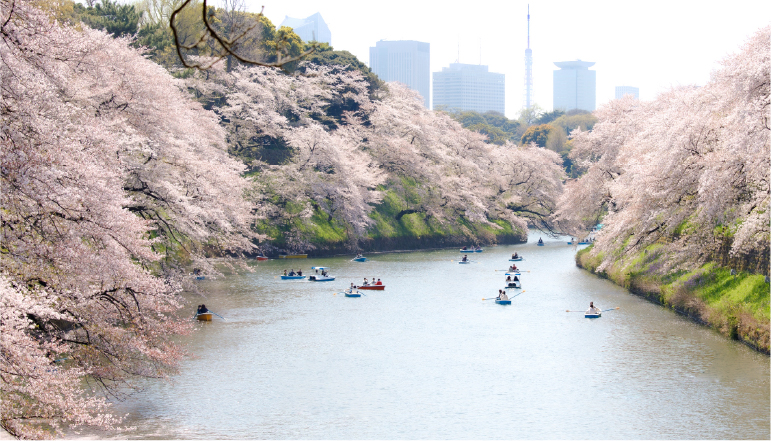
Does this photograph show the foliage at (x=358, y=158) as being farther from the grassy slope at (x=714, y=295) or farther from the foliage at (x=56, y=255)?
the foliage at (x=56, y=255)

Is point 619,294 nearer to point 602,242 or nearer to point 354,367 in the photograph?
point 602,242

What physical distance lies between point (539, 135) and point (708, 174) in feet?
286

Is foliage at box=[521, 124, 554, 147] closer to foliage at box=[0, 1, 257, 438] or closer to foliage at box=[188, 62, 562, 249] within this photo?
foliage at box=[188, 62, 562, 249]

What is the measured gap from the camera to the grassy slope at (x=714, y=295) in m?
21.8

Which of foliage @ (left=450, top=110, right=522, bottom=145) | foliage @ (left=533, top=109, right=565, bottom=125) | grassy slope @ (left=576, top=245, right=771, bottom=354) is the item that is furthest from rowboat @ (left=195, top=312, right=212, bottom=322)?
foliage @ (left=533, top=109, right=565, bottom=125)

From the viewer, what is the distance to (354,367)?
21531 mm

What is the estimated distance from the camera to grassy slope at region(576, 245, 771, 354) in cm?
2175

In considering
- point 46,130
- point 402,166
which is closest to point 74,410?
point 46,130

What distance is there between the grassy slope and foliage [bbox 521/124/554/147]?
74.4 metres

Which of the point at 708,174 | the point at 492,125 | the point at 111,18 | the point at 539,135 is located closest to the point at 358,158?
the point at 111,18

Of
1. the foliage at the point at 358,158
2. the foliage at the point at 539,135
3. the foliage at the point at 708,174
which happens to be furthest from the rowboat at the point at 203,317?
the foliage at the point at 539,135

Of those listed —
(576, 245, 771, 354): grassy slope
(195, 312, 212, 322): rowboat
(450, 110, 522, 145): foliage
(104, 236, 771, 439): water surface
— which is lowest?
(104, 236, 771, 439): water surface

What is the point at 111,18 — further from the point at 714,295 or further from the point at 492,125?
the point at 492,125

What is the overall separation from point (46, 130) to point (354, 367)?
12207 mm
